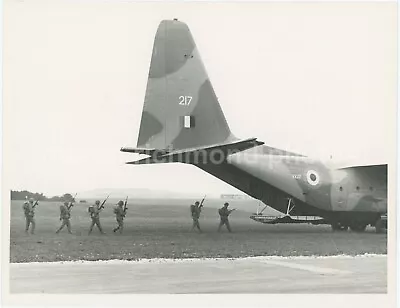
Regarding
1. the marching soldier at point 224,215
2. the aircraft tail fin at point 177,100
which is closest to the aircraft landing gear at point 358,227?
the marching soldier at point 224,215

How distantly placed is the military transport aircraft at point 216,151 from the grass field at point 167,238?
0.65 metres

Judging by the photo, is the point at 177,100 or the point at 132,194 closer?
the point at 177,100

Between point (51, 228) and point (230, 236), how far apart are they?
4.15m

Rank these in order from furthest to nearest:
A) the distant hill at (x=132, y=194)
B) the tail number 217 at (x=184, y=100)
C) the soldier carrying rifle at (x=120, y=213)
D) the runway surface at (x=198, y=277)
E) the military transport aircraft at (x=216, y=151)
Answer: the soldier carrying rifle at (x=120, y=213) → the distant hill at (x=132, y=194) → the tail number 217 at (x=184, y=100) → the military transport aircraft at (x=216, y=151) → the runway surface at (x=198, y=277)

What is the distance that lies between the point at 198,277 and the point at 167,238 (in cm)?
196

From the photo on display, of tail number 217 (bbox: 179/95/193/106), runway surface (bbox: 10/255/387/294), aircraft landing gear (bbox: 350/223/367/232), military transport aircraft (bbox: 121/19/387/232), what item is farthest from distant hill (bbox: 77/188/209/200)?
aircraft landing gear (bbox: 350/223/367/232)

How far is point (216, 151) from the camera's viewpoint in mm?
13414

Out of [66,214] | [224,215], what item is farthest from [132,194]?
[224,215]

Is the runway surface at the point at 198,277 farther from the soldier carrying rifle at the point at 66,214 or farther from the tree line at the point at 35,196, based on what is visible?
the tree line at the point at 35,196

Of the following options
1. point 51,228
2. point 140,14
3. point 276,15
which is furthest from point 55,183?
point 276,15

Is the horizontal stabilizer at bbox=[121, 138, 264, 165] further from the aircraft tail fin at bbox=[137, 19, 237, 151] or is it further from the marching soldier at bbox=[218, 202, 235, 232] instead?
the marching soldier at bbox=[218, 202, 235, 232]

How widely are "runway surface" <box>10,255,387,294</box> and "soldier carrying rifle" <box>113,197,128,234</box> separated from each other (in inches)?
62.5

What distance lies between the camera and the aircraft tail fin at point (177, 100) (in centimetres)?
1326

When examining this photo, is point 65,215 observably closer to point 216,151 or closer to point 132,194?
point 132,194
